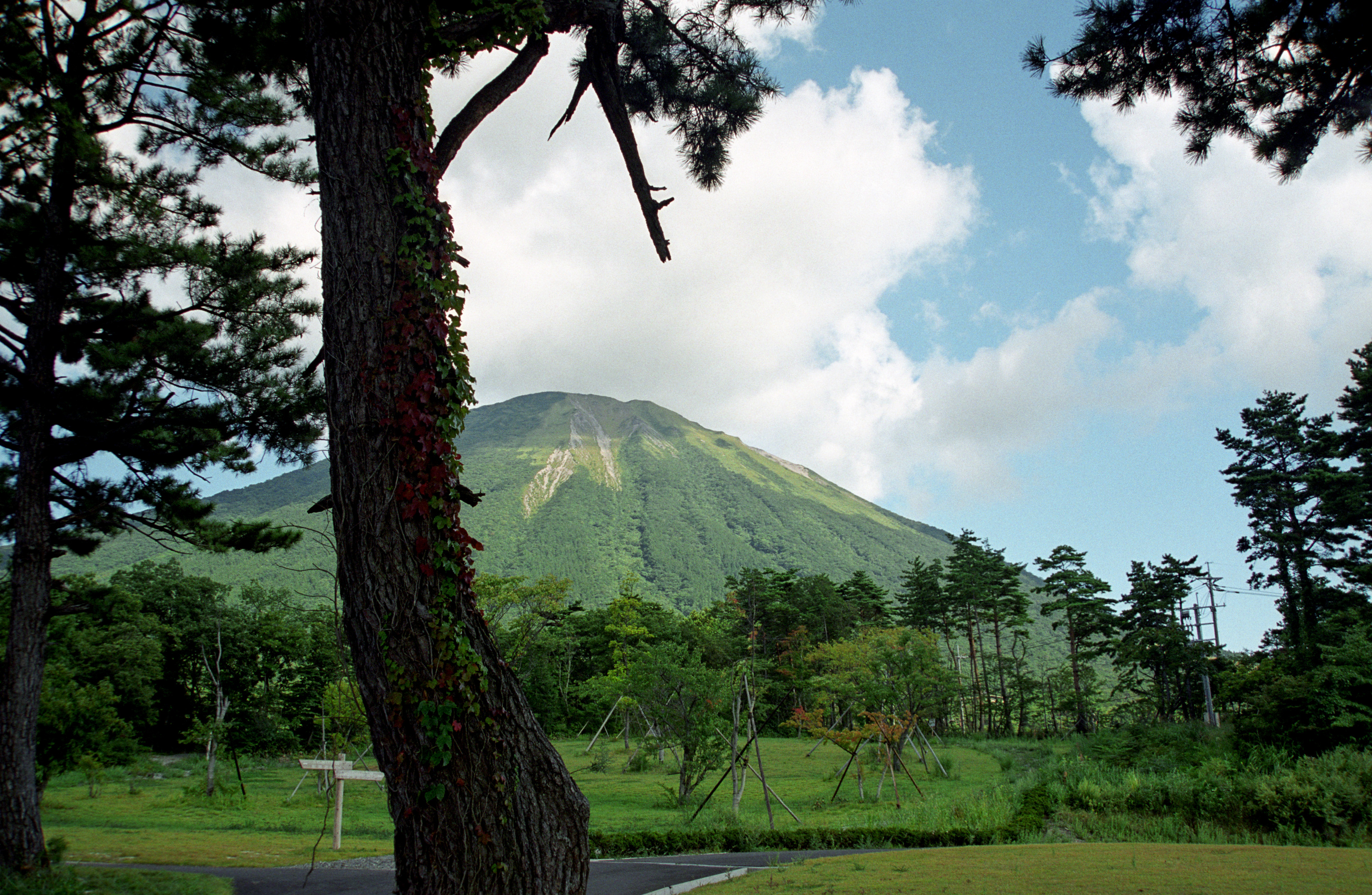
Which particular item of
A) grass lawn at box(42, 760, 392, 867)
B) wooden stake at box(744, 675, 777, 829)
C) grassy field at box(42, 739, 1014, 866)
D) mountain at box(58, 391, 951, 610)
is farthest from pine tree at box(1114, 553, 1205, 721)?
mountain at box(58, 391, 951, 610)

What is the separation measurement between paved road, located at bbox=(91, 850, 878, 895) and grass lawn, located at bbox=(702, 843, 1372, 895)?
1096 mm

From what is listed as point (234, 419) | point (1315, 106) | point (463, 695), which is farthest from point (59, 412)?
point (1315, 106)

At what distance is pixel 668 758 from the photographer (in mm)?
25797

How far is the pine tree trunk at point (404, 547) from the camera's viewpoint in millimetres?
2123

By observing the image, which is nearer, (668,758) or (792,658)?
(668,758)

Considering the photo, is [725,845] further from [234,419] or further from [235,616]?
[235,616]

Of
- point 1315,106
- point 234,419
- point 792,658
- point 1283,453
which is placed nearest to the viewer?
point 1315,106

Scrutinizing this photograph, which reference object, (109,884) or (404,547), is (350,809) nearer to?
(109,884)

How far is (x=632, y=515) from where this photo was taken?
383ft

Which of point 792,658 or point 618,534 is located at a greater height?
point 618,534

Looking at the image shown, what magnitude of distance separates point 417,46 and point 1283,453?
28968mm

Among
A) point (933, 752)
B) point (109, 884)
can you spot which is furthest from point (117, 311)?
point (933, 752)

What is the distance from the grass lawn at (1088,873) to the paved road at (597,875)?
3.60ft

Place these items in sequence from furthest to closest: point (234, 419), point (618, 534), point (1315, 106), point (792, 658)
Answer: point (618, 534) → point (792, 658) → point (234, 419) → point (1315, 106)
